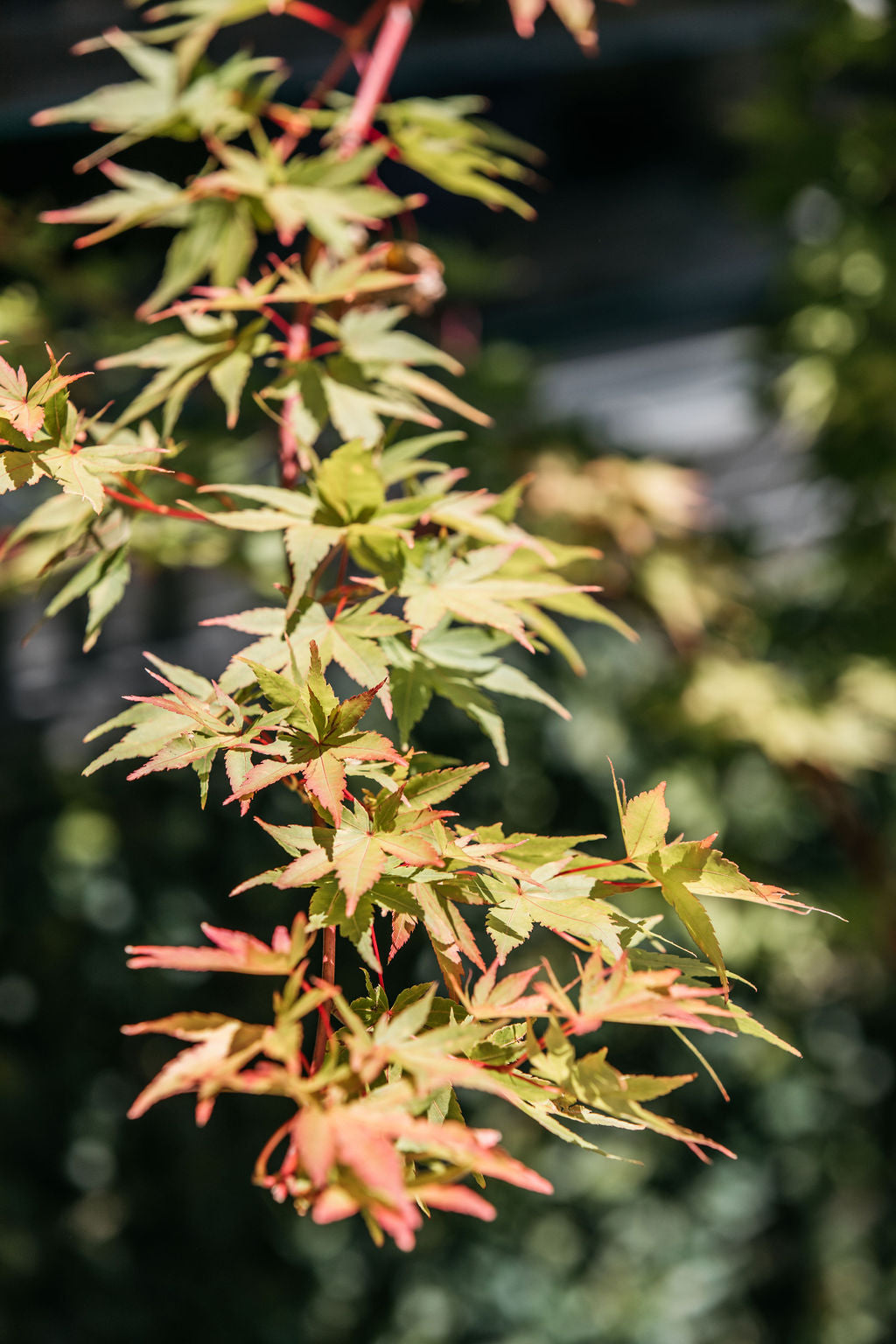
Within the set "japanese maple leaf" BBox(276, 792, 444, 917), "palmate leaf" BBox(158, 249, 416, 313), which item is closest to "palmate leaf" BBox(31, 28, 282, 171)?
"palmate leaf" BBox(158, 249, 416, 313)

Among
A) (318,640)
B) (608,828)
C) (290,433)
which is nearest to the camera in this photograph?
(318,640)

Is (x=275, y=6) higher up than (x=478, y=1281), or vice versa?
(x=275, y=6)

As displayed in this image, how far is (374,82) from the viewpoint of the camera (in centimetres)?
91

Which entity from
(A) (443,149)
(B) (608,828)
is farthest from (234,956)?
(B) (608,828)

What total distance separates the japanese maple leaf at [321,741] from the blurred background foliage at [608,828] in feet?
3.48

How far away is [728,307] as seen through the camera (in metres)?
3.20

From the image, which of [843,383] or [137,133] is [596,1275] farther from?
[137,133]

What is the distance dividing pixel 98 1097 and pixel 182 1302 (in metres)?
0.42

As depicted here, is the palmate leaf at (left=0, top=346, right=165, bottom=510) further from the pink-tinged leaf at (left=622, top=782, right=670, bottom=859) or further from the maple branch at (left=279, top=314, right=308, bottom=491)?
the pink-tinged leaf at (left=622, top=782, right=670, bottom=859)

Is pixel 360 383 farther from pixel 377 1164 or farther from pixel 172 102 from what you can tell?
pixel 377 1164

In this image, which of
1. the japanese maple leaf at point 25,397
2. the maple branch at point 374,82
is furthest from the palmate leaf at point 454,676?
the maple branch at point 374,82

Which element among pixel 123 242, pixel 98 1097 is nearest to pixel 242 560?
pixel 123 242

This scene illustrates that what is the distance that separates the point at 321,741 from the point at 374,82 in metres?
0.66

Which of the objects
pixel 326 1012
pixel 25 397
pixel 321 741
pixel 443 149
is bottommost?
pixel 326 1012
